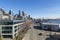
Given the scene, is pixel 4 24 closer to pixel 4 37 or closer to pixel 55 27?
pixel 4 37

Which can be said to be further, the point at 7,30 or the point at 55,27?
the point at 55,27

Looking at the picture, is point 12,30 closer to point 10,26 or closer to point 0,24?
point 10,26

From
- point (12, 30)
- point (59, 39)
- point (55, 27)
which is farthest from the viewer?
point (55, 27)

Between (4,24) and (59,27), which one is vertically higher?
(4,24)

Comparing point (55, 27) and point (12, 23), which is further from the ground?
point (12, 23)

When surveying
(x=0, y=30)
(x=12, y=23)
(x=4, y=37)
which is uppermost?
(x=12, y=23)

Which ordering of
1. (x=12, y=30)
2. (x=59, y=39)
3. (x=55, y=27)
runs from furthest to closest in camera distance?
(x=55, y=27), (x=12, y=30), (x=59, y=39)

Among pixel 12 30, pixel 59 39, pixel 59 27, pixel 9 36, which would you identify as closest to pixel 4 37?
pixel 9 36

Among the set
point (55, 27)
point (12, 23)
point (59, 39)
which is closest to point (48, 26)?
Result: point (55, 27)

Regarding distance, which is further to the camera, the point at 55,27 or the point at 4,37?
the point at 55,27
